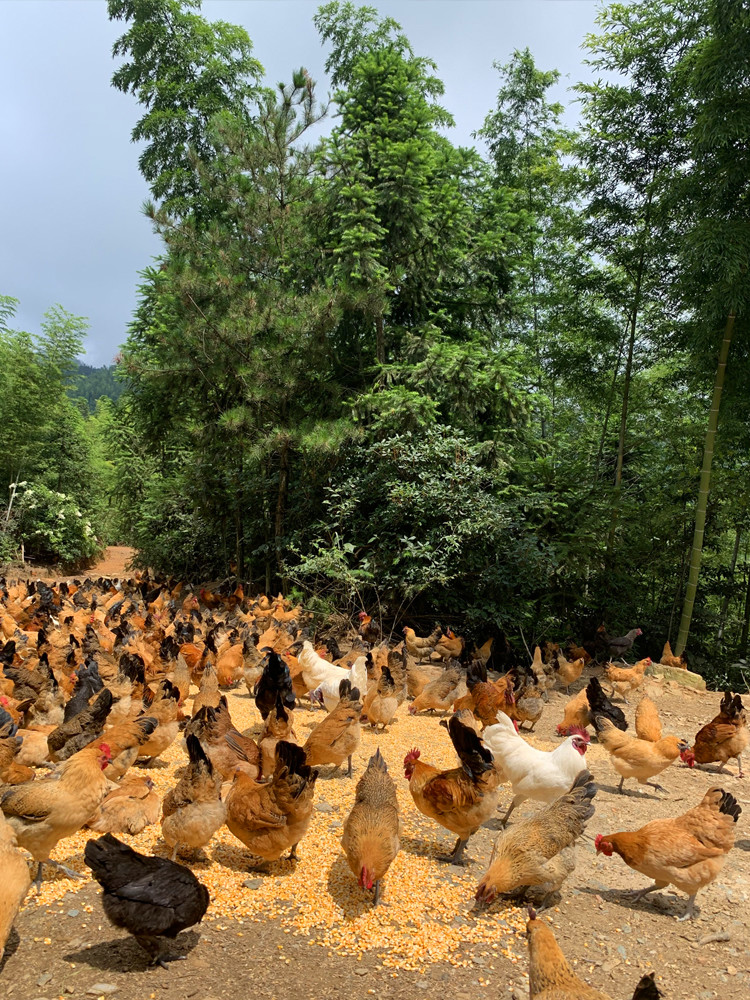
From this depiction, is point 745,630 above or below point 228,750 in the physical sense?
above

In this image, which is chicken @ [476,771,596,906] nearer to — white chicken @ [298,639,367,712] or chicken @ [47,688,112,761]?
white chicken @ [298,639,367,712]

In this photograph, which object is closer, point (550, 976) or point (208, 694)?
point (550, 976)

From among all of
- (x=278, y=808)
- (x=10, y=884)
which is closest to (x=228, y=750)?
(x=278, y=808)

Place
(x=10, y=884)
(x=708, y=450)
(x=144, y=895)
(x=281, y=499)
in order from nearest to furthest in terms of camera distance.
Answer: (x=10, y=884)
(x=144, y=895)
(x=708, y=450)
(x=281, y=499)

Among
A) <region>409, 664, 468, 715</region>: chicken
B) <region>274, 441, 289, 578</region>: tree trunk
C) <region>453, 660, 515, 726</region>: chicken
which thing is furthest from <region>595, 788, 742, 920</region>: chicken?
<region>274, 441, 289, 578</region>: tree trunk

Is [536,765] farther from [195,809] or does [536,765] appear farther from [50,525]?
[50,525]

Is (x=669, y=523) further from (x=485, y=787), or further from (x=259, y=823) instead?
(x=259, y=823)

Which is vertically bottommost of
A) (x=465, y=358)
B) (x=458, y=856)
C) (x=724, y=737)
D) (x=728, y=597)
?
(x=458, y=856)

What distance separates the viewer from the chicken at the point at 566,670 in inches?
350

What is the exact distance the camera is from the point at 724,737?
5.84 metres

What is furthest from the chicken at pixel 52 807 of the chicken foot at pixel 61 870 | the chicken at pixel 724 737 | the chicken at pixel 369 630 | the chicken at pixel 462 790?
the chicken at pixel 369 630

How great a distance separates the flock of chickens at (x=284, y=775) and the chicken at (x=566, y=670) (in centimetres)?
79

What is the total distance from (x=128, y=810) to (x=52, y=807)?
870mm

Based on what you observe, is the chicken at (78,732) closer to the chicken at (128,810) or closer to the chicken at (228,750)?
the chicken at (128,810)
